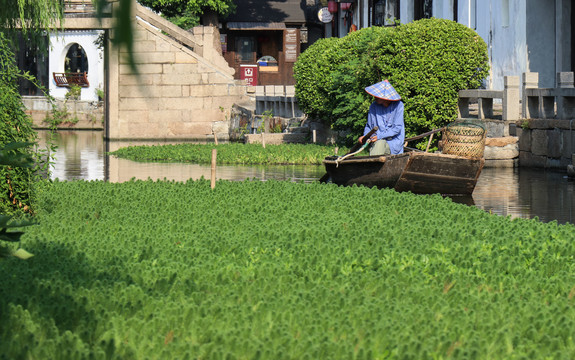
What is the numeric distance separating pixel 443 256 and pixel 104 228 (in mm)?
3109

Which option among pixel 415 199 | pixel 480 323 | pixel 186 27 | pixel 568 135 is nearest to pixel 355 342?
pixel 480 323

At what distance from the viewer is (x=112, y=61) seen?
234 cm

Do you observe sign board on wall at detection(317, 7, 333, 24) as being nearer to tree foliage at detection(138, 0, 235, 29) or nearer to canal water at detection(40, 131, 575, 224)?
tree foliage at detection(138, 0, 235, 29)

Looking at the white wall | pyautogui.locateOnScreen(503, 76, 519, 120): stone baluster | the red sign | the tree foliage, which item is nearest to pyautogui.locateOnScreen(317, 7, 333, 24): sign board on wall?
the red sign

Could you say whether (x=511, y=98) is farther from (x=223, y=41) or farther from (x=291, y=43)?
(x=223, y=41)

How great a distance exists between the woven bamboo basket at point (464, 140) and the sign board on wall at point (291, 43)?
1364 inches

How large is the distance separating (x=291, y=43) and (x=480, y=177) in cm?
3198

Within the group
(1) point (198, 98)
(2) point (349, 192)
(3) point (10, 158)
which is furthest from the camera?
(1) point (198, 98)

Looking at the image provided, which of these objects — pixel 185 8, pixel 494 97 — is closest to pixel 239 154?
pixel 494 97

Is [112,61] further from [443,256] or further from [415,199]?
[415,199]

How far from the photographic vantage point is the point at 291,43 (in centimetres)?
4734

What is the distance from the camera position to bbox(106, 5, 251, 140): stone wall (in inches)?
1245

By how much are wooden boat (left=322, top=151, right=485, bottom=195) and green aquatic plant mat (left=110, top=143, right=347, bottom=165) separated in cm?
697

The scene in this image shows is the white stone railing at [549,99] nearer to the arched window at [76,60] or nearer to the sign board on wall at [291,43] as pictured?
the sign board on wall at [291,43]
